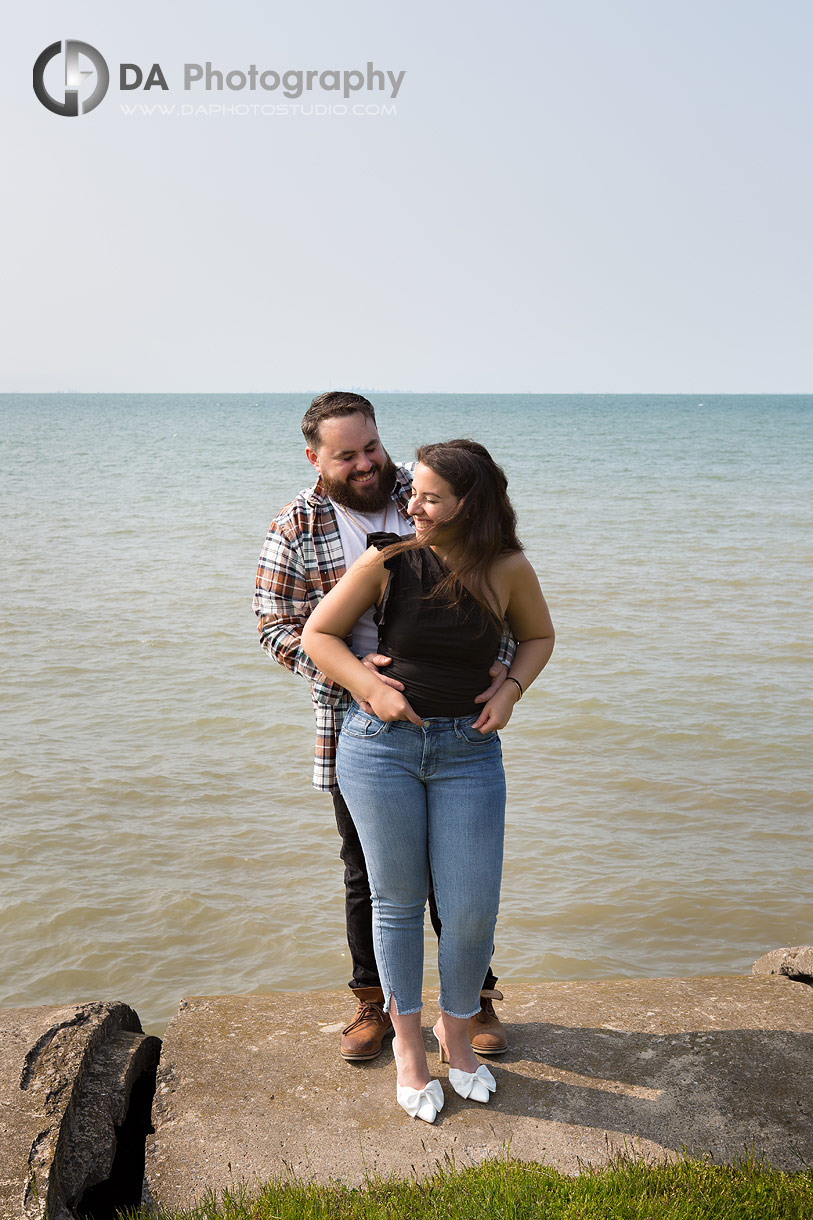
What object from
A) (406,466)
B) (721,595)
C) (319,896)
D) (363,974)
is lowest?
(319,896)

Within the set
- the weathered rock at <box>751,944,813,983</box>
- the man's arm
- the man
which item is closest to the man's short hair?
the man

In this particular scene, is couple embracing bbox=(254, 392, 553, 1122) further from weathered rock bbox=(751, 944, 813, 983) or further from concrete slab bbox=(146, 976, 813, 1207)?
weathered rock bbox=(751, 944, 813, 983)

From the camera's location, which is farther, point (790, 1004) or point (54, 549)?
point (54, 549)

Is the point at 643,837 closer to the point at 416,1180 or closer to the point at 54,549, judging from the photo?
Result: the point at 416,1180

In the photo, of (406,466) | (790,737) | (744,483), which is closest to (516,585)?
(406,466)

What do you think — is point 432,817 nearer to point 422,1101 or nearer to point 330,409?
point 422,1101

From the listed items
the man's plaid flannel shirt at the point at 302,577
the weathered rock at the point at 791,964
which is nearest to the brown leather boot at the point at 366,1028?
the man's plaid flannel shirt at the point at 302,577

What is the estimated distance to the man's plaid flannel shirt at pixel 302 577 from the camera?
125 inches

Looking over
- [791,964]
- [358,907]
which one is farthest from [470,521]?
[791,964]

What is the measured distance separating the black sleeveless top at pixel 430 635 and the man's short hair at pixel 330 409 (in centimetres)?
46

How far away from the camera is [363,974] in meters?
3.38

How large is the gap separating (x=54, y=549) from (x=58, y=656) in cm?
656

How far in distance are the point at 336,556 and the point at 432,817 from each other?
2.83 ft

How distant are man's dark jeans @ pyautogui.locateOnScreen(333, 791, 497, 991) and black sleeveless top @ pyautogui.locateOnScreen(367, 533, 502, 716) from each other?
65 cm
